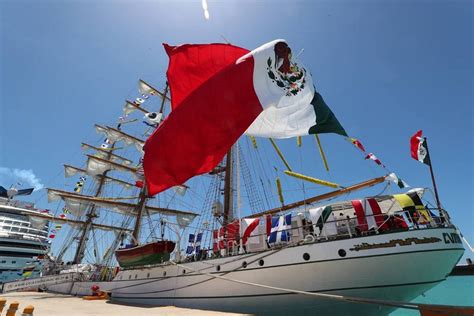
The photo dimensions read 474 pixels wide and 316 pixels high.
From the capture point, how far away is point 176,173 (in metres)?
11.0

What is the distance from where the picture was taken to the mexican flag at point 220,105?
10.8 m

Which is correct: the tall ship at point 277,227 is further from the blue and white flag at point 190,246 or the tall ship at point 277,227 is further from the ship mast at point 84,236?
the ship mast at point 84,236

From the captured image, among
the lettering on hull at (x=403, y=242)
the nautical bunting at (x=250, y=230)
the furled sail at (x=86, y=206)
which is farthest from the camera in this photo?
the furled sail at (x=86, y=206)

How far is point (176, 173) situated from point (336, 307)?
7.78 metres

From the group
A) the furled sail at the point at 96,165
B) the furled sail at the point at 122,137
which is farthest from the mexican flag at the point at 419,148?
the furled sail at the point at 96,165

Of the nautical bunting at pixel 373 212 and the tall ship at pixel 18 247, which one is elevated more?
the tall ship at pixel 18 247

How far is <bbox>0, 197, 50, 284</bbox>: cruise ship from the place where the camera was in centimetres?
4709

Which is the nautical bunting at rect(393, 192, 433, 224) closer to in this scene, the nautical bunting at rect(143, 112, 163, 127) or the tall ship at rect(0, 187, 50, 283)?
the nautical bunting at rect(143, 112, 163, 127)

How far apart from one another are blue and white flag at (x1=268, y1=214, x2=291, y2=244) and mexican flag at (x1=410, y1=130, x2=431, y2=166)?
19.7ft

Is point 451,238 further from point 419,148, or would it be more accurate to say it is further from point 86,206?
point 86,206

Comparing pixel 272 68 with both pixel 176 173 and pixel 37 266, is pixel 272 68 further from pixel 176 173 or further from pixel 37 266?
pixel 37 266

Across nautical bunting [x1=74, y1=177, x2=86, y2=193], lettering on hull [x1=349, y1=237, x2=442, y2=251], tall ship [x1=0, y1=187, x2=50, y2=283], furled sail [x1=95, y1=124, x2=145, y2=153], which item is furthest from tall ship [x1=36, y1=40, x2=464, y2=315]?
tall ship [x1=0, y1=187, x2=50, y2=283]

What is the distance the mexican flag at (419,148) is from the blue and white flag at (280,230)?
19.7ft

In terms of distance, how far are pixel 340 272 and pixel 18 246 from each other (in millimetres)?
62425
